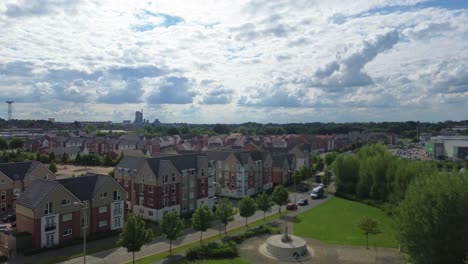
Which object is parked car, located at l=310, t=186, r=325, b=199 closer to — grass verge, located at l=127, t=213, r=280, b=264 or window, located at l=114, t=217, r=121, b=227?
grass verge, located at l=127, t=213, r=280, b=264

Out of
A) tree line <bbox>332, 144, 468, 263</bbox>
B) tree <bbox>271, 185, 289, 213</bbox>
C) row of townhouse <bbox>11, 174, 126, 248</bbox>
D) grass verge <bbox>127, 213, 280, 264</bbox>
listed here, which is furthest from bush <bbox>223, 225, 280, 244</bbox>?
tree line <bbox>332, 144, 468, 263</bbox>

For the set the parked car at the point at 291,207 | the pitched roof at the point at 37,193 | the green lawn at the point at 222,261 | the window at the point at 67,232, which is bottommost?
the green lawn at the point at 222,261

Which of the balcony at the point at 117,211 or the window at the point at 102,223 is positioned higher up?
the balcony at the point at 117,211

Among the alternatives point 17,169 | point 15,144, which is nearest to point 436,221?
point 17,169

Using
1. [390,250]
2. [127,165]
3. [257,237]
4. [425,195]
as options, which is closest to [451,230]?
[425,195]

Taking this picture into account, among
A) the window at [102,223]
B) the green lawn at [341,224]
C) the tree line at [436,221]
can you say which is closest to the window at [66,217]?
the window at [102,223]

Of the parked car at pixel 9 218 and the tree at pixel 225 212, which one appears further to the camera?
the parked car at pixel 9 218

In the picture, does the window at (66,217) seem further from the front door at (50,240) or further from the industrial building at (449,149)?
the industrial building at (449,149)
